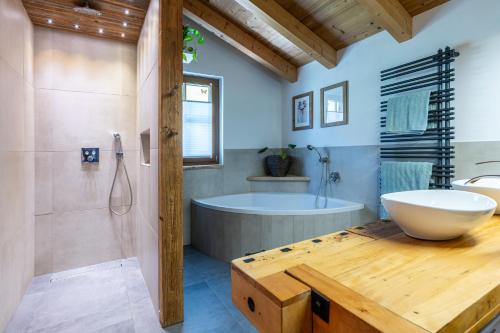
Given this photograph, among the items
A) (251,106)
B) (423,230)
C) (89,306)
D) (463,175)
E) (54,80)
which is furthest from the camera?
(251,106)

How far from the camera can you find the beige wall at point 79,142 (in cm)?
256

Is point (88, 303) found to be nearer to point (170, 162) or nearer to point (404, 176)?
point (170, 162)

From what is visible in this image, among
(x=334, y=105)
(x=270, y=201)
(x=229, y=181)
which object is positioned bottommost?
(x=270, y=201)

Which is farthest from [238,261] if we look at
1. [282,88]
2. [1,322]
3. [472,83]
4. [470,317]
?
[282,88]

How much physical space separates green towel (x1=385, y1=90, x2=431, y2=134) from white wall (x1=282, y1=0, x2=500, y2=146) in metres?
0.24

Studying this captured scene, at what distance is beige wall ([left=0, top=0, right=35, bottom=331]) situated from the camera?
1.71 metres

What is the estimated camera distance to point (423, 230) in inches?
40.6

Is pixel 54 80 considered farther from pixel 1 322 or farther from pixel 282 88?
pixel 282 88

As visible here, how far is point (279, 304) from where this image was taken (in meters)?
0.66

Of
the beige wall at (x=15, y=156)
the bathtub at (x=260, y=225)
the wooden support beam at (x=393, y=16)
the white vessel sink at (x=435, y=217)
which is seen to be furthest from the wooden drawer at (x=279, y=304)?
the wooden support beam at (x=393, y=16)

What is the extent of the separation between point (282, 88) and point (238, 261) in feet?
12.8

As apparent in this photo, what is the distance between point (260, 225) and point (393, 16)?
7.92 feet

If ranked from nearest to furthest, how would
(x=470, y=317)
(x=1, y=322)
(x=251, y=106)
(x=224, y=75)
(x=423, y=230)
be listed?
(x=470, y=317)
(x=423, y=230)
(x=1, y=322)
(x=224, y=75)
(x=251, y=106)

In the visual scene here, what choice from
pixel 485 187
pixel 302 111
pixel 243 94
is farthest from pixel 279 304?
pixel 243 94
